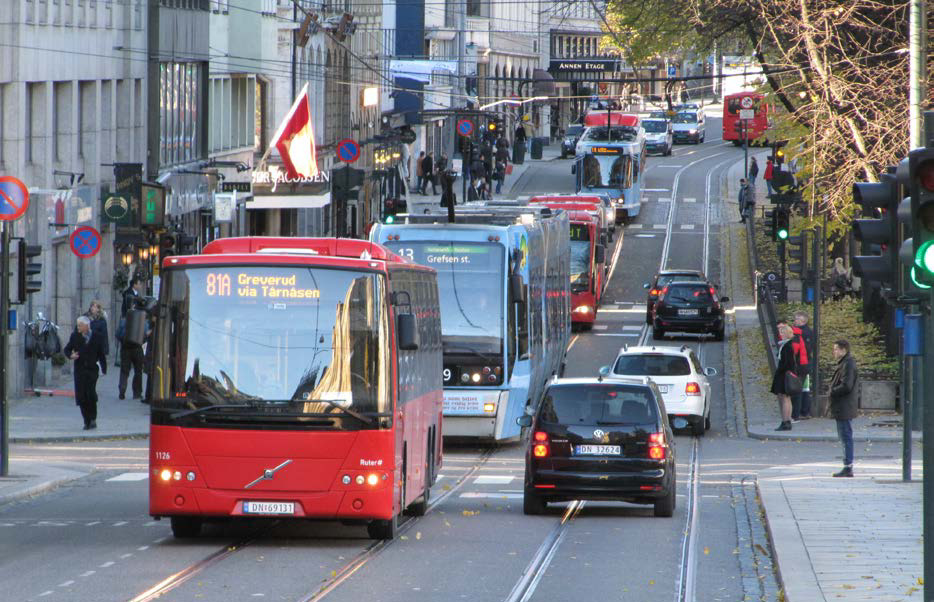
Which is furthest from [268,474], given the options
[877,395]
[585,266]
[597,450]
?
[585,266]

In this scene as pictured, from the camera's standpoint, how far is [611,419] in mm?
18609

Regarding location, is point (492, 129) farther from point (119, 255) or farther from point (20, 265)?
point (20, 265)

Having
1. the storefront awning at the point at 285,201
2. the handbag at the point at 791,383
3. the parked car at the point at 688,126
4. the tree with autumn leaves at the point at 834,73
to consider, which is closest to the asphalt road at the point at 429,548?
the handbag at the point at 791,383

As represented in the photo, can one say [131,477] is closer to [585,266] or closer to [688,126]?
[585,266]

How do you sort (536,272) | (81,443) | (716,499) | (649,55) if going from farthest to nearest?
(649,55) → (536,272) → (81,443) → (716,499)

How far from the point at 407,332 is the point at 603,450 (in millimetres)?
3738

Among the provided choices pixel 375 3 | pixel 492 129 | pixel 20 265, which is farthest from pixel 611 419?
pixel 375 3

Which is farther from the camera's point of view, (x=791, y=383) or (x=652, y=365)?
(x=652, y=365)

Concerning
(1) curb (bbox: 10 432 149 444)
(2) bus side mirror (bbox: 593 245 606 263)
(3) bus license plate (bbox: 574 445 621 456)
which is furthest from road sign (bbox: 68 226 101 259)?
(2) bus side mirror (bbox: 593 245 606 263)

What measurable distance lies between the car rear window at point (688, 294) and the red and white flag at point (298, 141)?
1091 cm

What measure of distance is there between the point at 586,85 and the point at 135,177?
3544 inches

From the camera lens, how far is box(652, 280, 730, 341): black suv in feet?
146

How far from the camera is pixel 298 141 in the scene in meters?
49.8

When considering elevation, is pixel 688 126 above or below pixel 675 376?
above
